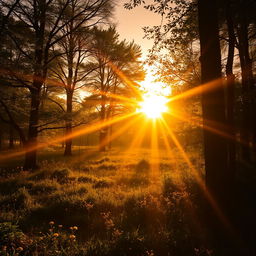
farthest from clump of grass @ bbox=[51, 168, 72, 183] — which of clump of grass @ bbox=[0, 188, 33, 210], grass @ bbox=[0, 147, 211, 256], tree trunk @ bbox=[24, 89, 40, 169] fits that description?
clump of grass @ bbox=[0, 188, 33, 210]

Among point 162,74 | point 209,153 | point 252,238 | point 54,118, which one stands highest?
point 162,74

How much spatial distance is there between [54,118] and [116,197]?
547 cm

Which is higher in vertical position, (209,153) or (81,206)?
(209,153)

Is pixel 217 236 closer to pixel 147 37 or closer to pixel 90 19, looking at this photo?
pixel 147 37

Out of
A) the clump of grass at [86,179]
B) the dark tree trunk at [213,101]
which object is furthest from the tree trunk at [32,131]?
the dark tree trunk at [213,101]

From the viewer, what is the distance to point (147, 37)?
646cm

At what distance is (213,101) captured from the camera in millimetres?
3871

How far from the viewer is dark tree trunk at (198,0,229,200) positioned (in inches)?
151

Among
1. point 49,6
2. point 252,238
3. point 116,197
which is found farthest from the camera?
point 49,6

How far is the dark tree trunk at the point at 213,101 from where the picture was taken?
3844 millimetres

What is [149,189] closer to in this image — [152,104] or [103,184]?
[103,184]

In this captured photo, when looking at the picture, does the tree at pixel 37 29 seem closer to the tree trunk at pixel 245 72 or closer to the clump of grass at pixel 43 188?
the clump of grass at pixel 43 188

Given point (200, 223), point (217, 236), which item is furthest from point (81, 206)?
point (217, 236)

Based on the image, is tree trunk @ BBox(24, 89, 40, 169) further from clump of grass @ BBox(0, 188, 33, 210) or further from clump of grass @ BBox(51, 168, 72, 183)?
clump of grass @ BBox(0, 188, 33, 210)
